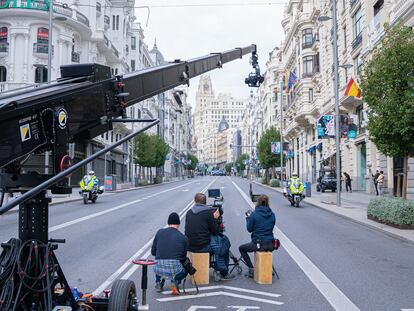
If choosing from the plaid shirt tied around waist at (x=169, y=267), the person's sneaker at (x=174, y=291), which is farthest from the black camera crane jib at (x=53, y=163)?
the person's sneaker at (x=174, y=291)

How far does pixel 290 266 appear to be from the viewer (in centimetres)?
873

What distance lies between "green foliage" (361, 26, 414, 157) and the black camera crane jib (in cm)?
1200

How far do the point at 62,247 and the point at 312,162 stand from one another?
1878 inches

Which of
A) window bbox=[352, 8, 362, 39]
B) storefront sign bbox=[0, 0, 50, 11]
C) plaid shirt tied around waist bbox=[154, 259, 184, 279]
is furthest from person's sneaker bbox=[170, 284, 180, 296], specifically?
storefront sign bbox=[0, 0, 50, 11]

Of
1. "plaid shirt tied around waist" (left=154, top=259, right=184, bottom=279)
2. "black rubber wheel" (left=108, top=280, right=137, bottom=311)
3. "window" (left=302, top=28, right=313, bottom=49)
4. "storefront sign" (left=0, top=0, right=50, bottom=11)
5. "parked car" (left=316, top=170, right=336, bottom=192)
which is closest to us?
"black rubber wheel" (left=108, top=280, right=137, bottom=311)

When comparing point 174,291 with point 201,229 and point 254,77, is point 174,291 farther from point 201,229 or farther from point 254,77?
point 254,77

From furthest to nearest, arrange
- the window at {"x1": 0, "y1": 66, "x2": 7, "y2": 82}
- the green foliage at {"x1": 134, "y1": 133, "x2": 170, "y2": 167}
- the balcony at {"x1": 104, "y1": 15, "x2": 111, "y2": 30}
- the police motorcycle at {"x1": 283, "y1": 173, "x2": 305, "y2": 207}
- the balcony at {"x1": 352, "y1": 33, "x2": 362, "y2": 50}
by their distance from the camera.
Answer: the green foliage at {"x1": 134, "y1": 133, "x2": 170, "y2": 167} → the balcony at {"x1": 104, "y1": 15, "x2": 111, "y2": 30} → the window at {"x1": 0, "y1": 66, "x2": 7, "y2": 82} → the balcony at {"x1": 352, "y1": 33, "x2": 362, "y2": 50} → the police motorcycle at {"x1": 283, "y1": 173, "x2": 305, "y2": 207}

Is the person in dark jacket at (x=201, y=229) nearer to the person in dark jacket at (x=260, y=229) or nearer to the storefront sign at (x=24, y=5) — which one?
the person in dark jacket at (x=260, y=229)

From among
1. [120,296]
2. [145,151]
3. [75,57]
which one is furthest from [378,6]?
[145,151]

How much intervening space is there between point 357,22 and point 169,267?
3412 cm

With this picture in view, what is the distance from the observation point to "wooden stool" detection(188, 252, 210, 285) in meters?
7.27

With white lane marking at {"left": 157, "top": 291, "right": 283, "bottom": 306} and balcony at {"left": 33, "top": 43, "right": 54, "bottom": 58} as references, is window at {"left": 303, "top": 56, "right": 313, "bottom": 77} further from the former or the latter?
white lane marking at {"left": 157, "top": 291, "right": 283, "bottom": 306}

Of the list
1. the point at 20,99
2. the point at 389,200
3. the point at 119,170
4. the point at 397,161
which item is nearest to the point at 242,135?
the point at 119,170

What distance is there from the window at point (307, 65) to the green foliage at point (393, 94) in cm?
3781
